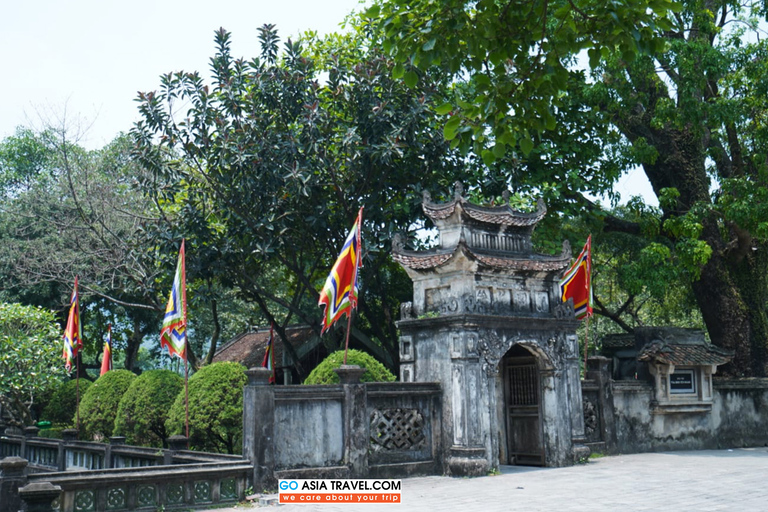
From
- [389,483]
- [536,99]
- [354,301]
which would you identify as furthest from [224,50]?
[536,99]

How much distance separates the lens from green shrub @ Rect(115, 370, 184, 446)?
19344mm

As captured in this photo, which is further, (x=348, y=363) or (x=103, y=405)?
(x=103, y=405)

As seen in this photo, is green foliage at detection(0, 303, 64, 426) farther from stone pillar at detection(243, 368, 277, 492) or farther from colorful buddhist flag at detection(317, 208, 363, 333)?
stone pillar at detection(243, 368, 277, 492)

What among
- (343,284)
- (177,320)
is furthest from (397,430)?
(177,320)

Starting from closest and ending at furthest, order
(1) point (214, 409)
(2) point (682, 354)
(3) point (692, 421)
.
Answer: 1. (1) point (214, 409)
2. (2) point (682, 354)
3. (3) point (692, 421)

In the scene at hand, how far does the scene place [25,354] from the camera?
76.0ft

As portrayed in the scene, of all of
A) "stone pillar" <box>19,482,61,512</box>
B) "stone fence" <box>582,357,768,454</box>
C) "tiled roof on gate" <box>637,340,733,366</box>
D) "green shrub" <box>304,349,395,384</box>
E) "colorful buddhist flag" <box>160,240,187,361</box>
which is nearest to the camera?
"stone pillar" <box>19,482,61,512</box>

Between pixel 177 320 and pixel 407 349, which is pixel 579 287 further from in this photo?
pixel 177 320

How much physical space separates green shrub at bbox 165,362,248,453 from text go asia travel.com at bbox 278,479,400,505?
4.12 meters

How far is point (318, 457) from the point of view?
1352 centimetres

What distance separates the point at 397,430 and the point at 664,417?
8297 mm

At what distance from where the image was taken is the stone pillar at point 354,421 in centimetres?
1380

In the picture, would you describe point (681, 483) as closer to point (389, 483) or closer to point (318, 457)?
point (389, 483)

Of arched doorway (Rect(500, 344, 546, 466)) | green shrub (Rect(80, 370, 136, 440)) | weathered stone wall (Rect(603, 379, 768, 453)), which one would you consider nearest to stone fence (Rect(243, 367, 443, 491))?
arched doorway (Rect(500, 344, 546, 466))
